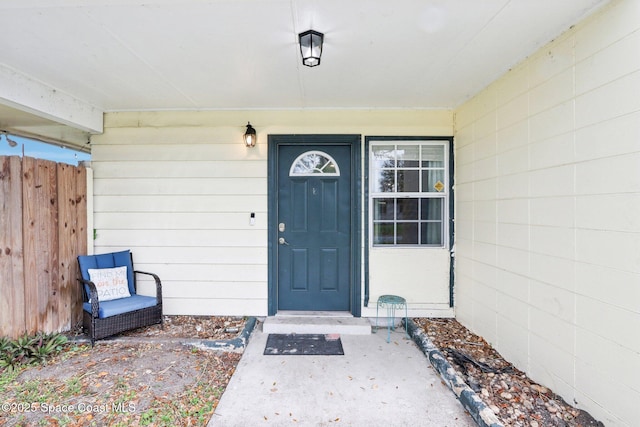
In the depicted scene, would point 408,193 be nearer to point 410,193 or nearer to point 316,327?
point 410,193

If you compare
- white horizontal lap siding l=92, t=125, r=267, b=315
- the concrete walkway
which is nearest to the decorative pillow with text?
white horizontal lap siding l=92, t=125, r=267, b=315

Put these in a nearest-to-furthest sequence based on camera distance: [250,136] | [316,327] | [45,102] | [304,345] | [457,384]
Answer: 1. [457,384]
2. [45,102]
3. [304,345]
4. [316,327]
5. [250,136]

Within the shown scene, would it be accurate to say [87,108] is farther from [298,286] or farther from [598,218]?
[598,218]

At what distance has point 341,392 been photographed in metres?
2.23

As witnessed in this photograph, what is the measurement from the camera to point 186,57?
2.38 metres

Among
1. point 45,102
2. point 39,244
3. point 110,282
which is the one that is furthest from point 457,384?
point 45,102

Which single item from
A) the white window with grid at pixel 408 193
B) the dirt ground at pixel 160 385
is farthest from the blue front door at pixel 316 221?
the dirt ground at pixel 160 385

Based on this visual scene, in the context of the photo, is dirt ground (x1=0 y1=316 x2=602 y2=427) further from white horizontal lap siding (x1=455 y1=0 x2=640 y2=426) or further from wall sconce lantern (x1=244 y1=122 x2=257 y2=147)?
wall sconce lantern (x1=244 y1=122 x2=257 y2=147)

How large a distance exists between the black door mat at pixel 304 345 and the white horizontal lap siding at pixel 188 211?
57 centimetres

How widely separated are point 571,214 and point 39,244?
14.7ft

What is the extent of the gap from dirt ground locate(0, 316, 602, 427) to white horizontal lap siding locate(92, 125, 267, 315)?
22.4 inches

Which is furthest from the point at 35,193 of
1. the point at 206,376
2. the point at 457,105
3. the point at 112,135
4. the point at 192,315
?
the point at 457,105

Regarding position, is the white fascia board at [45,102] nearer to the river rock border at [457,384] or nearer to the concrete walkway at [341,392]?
the concrete walkway at [341,392]

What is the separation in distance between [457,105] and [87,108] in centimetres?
412
